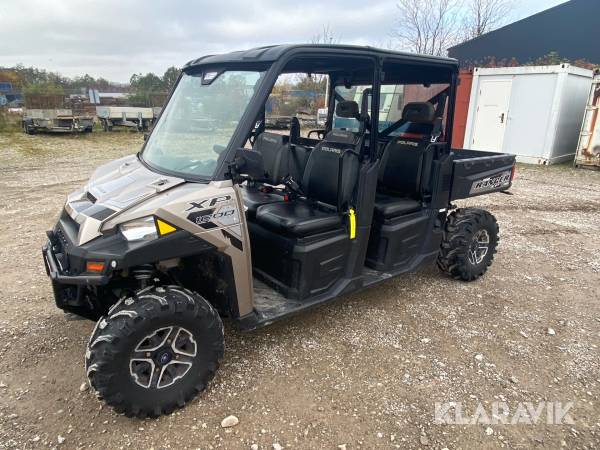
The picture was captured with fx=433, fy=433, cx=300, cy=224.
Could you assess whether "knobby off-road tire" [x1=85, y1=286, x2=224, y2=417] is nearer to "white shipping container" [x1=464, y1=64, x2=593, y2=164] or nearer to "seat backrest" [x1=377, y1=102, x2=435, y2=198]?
"seat backrest" [x1=377, y1=102, x2=435, y2=198]

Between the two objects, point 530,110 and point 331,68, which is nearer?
point 331,68

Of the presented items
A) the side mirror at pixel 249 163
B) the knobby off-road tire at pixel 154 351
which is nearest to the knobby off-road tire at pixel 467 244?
the side mirror at pixel 249 163

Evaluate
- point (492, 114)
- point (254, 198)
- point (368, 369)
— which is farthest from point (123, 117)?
point (368, 369)

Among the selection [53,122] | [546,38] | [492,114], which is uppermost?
[546,38]

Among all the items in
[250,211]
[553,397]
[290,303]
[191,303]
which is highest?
[250,211]

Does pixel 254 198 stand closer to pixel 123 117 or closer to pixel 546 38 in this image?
pixel 123 117

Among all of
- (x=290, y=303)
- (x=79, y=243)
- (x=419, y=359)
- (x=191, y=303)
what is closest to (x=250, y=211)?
(x=290, y=303)

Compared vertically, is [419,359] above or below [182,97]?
below

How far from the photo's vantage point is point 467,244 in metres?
4.22

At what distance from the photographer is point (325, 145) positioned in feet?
11.8

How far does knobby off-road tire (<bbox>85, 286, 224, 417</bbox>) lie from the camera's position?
2.29 m

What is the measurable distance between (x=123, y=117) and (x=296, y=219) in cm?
1963

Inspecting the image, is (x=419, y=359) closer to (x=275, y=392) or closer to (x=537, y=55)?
(x=275, y=392)

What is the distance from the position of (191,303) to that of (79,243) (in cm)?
68
